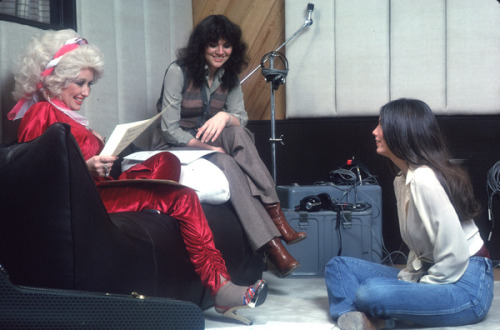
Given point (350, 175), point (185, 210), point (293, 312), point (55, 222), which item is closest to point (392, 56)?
point (350, 175)

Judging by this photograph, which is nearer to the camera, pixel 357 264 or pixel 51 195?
pixel 51 195

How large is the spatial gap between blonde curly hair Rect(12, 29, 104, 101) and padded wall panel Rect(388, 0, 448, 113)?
6.73 ft

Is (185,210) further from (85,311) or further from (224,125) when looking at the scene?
(224,125)

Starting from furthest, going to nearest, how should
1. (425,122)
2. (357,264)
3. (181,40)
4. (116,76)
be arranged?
(181,40) → (116,76) → (357,264) → (425,122)

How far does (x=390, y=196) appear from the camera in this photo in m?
3.53

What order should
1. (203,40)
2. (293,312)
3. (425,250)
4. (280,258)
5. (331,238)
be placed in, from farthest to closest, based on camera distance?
(331,238)
(203,40)
(280,258)
(293,312)
(425,250)

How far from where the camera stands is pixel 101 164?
1.91m

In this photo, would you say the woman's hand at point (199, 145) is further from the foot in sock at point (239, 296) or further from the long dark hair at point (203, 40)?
the foot in sock at point (239, 296)

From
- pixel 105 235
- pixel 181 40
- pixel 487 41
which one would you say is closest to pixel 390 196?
pixel 487 41

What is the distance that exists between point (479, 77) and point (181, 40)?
6.01 feet

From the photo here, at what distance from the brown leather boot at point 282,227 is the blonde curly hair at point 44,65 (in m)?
0.99

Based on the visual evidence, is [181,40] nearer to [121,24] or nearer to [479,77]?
[121,24]

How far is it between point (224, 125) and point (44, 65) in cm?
89

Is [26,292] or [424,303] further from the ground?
[26,292]
